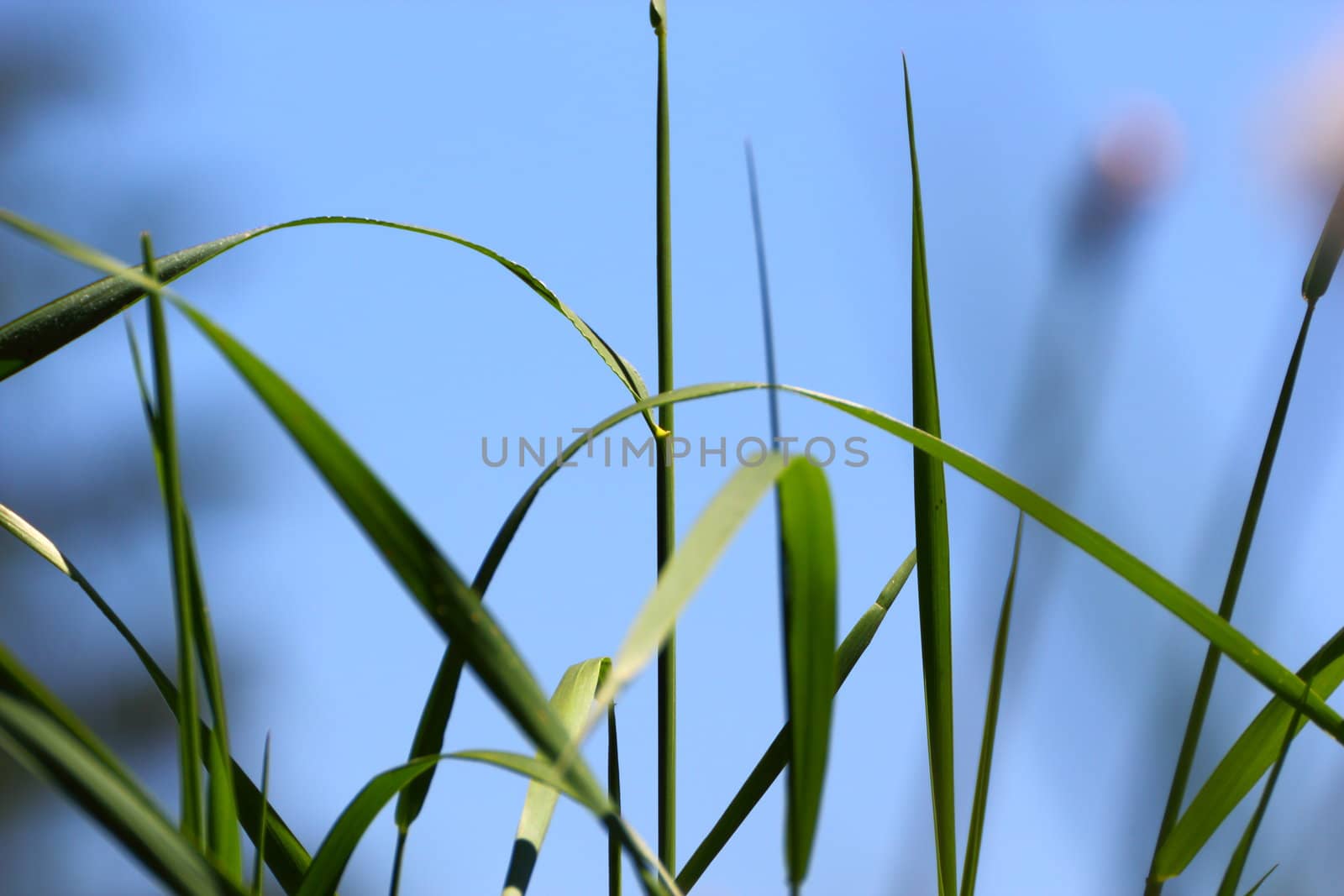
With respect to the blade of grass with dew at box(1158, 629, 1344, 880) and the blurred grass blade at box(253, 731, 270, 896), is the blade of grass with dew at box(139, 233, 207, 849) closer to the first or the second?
the blurred grass blade at box(253, 731, 270, 896)

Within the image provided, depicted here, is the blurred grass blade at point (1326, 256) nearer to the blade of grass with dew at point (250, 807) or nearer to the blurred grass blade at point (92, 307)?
the blurred grass blade at point (92, 307)

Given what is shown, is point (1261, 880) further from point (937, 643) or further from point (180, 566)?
point (180, 566)

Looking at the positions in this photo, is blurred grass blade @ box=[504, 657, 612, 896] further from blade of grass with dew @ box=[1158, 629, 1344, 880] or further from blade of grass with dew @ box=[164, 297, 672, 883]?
blade of grass with dew @ box=[1158, 629, 1344, 880]

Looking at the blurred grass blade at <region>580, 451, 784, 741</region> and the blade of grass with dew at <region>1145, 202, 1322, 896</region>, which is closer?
the blurred grass blade at <region>580, 451, 784, 741</region>

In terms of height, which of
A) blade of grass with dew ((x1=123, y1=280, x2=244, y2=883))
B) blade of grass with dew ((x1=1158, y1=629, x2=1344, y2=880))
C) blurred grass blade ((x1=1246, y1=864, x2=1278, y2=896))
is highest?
blade of grass with dew ((x1=123, y1=280, x2=244, y2=883))

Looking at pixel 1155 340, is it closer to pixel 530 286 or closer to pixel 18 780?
pixel 530 286

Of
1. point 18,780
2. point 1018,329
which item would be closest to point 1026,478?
point 1018,329

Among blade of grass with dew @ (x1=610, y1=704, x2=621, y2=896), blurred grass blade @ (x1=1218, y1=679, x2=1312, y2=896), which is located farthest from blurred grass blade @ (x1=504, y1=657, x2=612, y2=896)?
blurred grass blade @ (x1=1218, y1=679, x2=1312, y2=896)

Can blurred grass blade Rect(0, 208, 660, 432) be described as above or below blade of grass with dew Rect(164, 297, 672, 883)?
above
